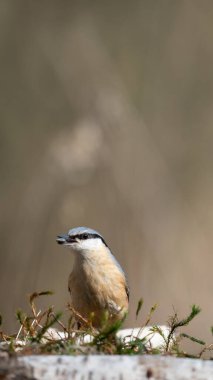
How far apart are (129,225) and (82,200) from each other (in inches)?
12.5

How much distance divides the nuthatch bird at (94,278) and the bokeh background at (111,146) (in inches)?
22.4

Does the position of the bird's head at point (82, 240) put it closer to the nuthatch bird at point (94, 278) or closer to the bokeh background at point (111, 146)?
the nuthatch bird at point (94, 278)

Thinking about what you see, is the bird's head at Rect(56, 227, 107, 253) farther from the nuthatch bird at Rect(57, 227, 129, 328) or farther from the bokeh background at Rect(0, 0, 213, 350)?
Answer: the bokeh background at Rect(0, 0, 213, 350)

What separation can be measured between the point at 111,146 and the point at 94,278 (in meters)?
1.17

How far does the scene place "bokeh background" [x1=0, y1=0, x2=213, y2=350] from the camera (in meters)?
4.63

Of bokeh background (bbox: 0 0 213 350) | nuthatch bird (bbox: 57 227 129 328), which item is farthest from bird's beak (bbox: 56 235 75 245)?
bokeh background (bbox: 0 0 213 350)

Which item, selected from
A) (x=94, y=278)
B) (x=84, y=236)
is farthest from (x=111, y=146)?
(x=94, y=278)

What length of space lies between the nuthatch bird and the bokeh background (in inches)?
22.4

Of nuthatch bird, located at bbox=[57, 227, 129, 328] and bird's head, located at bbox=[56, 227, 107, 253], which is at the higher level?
bird's head, located at bbox=[56, 227, 107, 253]

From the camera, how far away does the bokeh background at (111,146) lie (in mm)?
4629

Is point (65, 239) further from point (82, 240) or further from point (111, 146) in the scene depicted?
point (111, 146)

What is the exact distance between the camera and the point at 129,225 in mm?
4691

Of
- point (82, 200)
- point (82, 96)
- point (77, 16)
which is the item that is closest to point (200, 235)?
point (82, 200)

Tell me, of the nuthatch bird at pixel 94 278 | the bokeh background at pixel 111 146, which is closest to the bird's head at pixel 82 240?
the nuthatch bird at pixel 94 278
